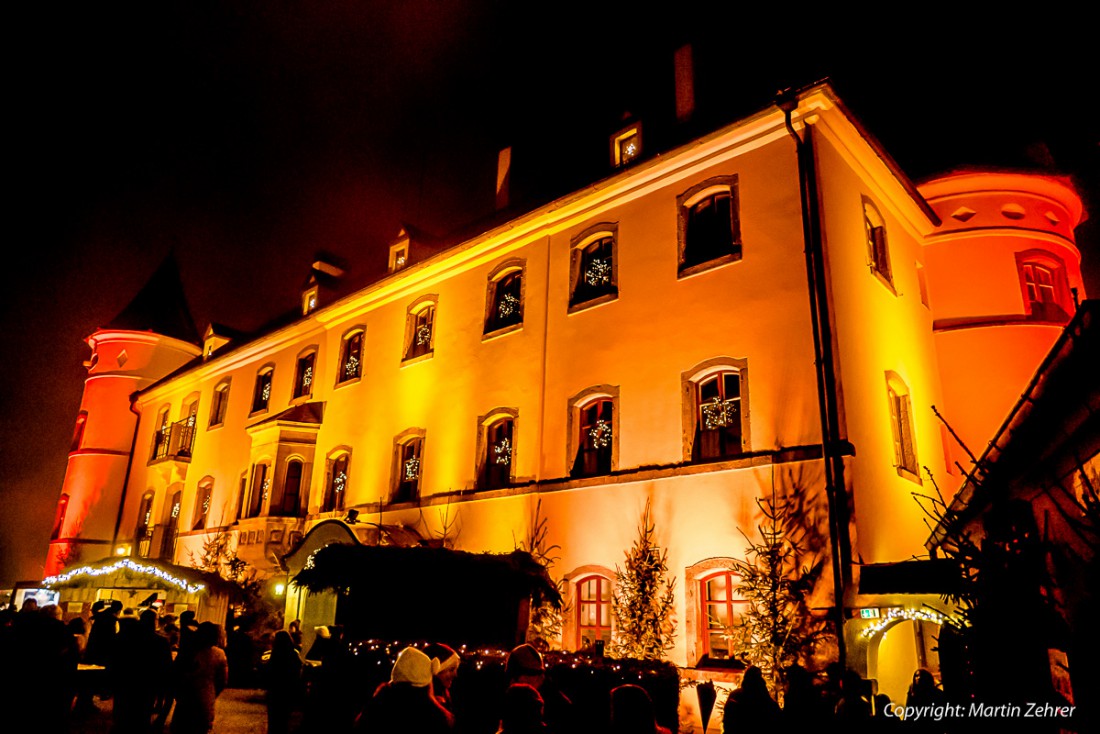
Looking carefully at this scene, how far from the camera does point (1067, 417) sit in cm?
582

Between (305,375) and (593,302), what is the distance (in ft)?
41.6

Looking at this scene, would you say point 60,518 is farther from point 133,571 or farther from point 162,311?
point 133,571

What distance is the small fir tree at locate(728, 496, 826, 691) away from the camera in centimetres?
1137

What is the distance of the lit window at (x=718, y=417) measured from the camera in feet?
44.1

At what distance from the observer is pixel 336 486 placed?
2162 cm

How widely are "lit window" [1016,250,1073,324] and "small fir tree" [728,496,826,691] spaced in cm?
885

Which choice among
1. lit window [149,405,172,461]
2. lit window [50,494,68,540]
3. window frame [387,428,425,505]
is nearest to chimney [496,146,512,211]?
window frame [387,428,425,505]

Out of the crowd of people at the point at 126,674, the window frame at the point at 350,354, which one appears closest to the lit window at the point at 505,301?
the window frame at the point at 350,354

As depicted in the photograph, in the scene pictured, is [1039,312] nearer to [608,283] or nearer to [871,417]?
[871,417]

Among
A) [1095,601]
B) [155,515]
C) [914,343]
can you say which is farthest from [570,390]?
[155,515]

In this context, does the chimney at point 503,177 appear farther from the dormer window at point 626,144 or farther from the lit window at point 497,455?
the lit window at point 497,455

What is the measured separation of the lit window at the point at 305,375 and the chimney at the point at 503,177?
8044 millimetres

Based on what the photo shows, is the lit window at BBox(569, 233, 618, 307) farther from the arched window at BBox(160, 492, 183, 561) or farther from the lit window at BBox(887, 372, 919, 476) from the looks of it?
the arched window at BBox(160, 492, 183, 561)

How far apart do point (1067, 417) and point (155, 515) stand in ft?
106
